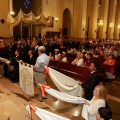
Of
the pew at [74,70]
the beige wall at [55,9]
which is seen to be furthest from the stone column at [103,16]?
the pew at [74,70]

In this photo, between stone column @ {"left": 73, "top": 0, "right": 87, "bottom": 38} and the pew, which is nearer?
the pew

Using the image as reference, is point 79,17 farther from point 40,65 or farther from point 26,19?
point 40,65

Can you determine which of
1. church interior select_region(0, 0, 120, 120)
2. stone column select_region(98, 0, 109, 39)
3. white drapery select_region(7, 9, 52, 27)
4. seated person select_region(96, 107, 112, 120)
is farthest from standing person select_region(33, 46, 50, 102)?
stone column select_region(98, 0, 109, 39)

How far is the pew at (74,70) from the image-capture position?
602 cm

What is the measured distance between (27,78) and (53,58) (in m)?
3.81

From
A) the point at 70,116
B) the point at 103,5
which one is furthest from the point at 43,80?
the point at 103,5

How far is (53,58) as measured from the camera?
30.6 ft

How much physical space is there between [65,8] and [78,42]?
6.22m

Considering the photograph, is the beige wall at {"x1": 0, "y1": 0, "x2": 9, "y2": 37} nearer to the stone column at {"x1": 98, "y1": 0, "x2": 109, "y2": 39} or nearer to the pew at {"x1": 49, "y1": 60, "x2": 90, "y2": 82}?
the pew at {"x1": 49, "y1": 60, "x2": 90, "y2": 82}

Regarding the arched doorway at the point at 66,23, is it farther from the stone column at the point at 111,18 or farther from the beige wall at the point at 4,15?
the stone column at the point at 111,18

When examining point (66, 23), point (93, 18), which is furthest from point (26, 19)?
point (93, 18)

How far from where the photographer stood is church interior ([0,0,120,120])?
203 inches

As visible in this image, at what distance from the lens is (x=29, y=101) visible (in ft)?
18.2

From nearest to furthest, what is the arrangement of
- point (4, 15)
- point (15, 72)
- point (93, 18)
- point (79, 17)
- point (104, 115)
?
point (104, 115), point (15, 72), point (4, 15), point (79, 17), point (93, 18)
